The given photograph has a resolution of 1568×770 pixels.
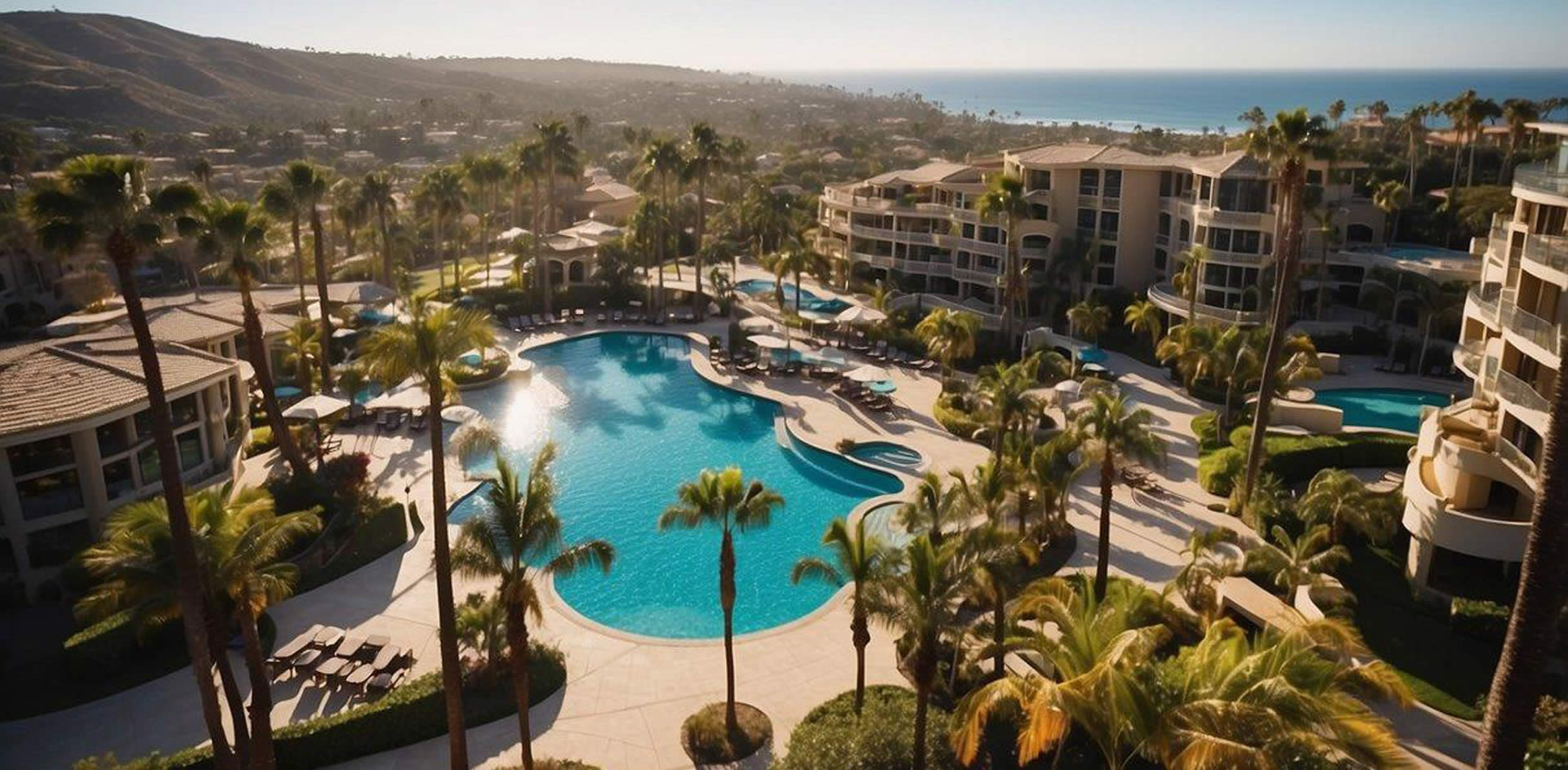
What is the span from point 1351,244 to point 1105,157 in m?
14.8

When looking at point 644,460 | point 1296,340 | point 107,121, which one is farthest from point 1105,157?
point 107,121

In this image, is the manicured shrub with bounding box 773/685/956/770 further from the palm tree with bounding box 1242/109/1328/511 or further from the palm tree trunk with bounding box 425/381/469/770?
the palm tree with bounding box 1242/109/1328/511

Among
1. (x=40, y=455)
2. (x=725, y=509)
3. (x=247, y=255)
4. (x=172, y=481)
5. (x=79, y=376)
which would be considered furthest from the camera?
(x=247, y=255)

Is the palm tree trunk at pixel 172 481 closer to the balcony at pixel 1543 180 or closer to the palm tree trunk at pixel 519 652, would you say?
the palm tree trunk at pixel 519 652

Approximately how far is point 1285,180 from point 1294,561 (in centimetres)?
1133

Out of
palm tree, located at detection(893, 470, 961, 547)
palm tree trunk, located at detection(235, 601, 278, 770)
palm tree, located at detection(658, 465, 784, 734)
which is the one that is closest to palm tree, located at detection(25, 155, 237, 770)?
Result: palm tree trunk, located at detection(235, 601, 278, 770)

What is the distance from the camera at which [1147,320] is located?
44.1 meters

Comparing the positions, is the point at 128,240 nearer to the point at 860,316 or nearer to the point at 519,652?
the point at 519,652

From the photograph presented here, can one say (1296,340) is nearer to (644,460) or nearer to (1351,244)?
(1351,244)

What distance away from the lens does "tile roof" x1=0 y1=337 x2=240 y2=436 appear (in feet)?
77.6

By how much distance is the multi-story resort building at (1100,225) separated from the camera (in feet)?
147

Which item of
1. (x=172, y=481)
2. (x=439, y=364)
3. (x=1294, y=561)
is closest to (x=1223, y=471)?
(x=1294, y=561)

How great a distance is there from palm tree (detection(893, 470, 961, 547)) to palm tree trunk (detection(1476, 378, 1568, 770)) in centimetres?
1022

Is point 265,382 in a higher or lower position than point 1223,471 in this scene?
higher
